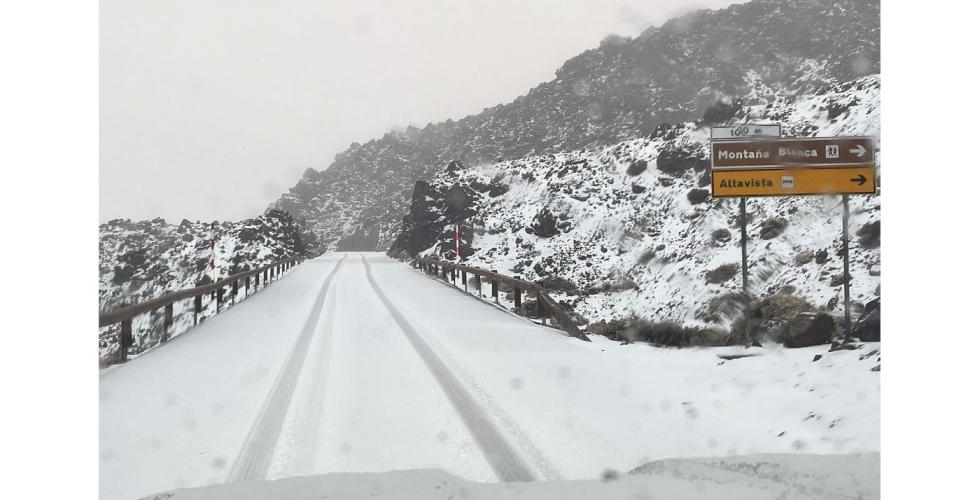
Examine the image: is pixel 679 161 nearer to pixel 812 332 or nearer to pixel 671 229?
pixel 671 229

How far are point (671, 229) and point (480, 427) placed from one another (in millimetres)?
14440

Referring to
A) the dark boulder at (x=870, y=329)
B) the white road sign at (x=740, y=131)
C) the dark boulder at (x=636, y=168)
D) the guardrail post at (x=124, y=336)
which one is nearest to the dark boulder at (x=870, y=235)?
the dark boulder at (x=870, y=329)

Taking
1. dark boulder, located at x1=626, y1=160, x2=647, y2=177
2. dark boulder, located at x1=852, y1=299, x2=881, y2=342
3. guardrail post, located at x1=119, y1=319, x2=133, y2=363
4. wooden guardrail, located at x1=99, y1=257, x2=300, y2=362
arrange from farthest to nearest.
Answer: dark boulder, located at x1=626, y1=160, x2=647, y2=177 < guardrail post, located at x1=119, y1=319, x2=133, y2=363 < wooden guardrail, located at x1=99, y1=257, x2=300, y2=362 < dark boulder, located at x1=852, y1=299, x2=881, y2=342

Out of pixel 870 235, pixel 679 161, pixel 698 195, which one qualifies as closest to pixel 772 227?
pixel 698 195

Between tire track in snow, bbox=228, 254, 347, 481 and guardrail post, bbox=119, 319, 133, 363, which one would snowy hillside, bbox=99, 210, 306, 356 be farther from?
tire track in snow, bbox=228, 254, 347, 481

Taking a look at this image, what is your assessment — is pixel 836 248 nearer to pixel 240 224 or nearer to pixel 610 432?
pixel 610 432

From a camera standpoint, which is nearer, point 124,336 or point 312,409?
point 312,409

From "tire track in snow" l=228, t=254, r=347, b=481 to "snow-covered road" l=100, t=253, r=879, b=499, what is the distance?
0.01 metres

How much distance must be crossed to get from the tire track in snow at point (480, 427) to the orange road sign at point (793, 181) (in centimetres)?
363

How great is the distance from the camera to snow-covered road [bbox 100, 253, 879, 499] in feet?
12.3

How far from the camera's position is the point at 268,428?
425 centimetres

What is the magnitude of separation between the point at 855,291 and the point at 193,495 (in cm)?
891

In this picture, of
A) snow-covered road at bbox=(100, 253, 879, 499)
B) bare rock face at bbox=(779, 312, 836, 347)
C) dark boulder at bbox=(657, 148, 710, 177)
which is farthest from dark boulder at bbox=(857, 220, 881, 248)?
dark boulder at bbox=(657, 148, 710, 177)

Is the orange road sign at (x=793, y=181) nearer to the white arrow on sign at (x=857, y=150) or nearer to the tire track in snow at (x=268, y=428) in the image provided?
the white arrow on sign at (x=857, y=150)
